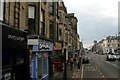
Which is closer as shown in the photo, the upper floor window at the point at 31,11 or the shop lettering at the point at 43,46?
the shop lettering at the point at 43,46

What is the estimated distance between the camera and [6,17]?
49.8ft

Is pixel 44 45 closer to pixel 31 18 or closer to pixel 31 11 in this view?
pixel 31 18

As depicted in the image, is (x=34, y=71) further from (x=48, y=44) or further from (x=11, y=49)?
(x=11, y=49)

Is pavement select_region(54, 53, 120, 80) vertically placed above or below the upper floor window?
below

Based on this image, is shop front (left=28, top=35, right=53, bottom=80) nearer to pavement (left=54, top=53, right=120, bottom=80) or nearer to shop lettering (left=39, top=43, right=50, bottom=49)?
shop lettering (left=39, top=43, right=50, bottom=49)

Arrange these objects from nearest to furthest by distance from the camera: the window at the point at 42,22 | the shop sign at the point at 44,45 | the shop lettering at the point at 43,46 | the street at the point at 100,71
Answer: the shop sign at the point at 44,45
the shop lettering at the point at 43,46
the window at the point at 42,22
the street at the point at 100,71

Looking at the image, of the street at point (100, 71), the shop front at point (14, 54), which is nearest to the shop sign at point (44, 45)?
the street at point (100, 71)

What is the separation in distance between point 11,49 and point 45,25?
21.6 metres

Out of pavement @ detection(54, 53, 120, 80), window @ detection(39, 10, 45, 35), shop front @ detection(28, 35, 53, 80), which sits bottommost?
pavement @ detection(54, 53, 120, 80)

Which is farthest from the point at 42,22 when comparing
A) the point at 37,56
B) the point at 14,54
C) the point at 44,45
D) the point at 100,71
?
the point at 14,54

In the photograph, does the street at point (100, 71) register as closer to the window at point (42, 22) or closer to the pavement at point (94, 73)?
the pavement at point (94, 73)

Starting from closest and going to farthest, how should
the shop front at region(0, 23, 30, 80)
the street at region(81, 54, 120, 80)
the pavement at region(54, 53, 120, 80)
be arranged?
the shop front at region(0, 23, 30, 80), the pavement at region(54, 53, 120, 80), the street at region(81, 54, 120, 80)

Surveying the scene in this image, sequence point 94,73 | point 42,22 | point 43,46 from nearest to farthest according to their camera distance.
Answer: point 43,46 → point 42,22 → point 94,73

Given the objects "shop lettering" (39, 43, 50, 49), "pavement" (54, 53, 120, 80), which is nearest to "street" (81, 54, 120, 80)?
"pavement" (54, 53, 120, 80)
